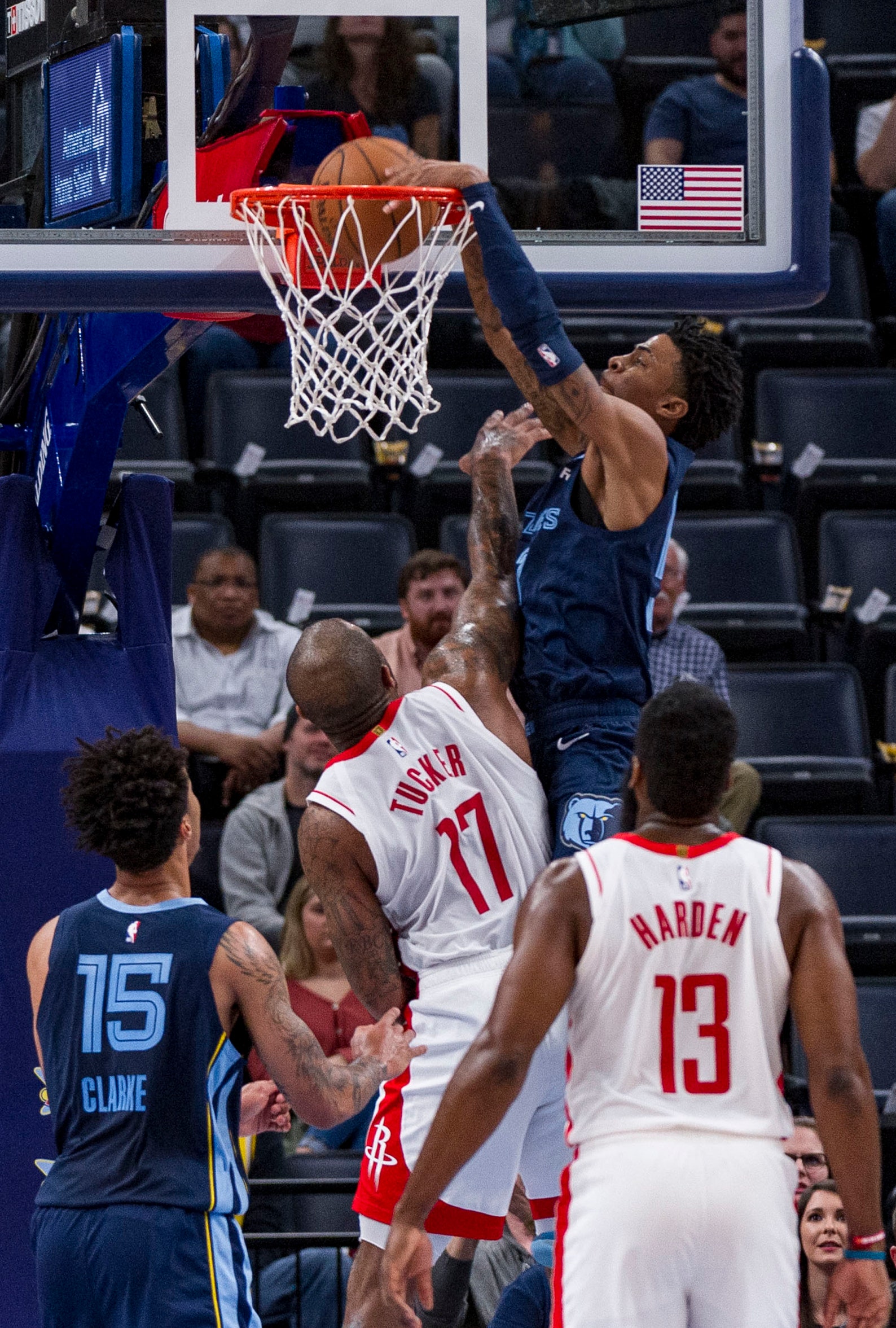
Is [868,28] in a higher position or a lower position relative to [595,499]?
higher

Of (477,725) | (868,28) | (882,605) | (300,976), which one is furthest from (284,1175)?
(868,28)

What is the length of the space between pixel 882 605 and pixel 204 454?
3.30 meters

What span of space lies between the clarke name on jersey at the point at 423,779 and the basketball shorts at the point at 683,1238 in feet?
4.45

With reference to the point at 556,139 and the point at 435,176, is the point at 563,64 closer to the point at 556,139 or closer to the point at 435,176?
the point at 556,139

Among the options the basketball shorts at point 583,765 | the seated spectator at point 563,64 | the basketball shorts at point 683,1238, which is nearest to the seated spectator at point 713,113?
the basketball shorts at point 583,765

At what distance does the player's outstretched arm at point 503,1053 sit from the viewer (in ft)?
10.9

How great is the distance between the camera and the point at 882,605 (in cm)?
840

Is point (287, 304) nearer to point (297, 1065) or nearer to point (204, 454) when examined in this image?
point (297, 1065)

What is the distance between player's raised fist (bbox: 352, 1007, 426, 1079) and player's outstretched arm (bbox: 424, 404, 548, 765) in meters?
0.92

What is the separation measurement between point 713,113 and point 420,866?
2756 mm

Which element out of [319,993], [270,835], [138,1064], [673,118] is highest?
[673,118]

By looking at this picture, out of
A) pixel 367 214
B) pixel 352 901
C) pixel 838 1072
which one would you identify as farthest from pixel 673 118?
pixel 838 1072

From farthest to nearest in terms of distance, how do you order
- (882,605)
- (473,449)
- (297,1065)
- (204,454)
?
(204,454) → (882,605) → (473,449) → (297,1065)

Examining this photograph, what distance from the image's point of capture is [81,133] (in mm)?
4898
